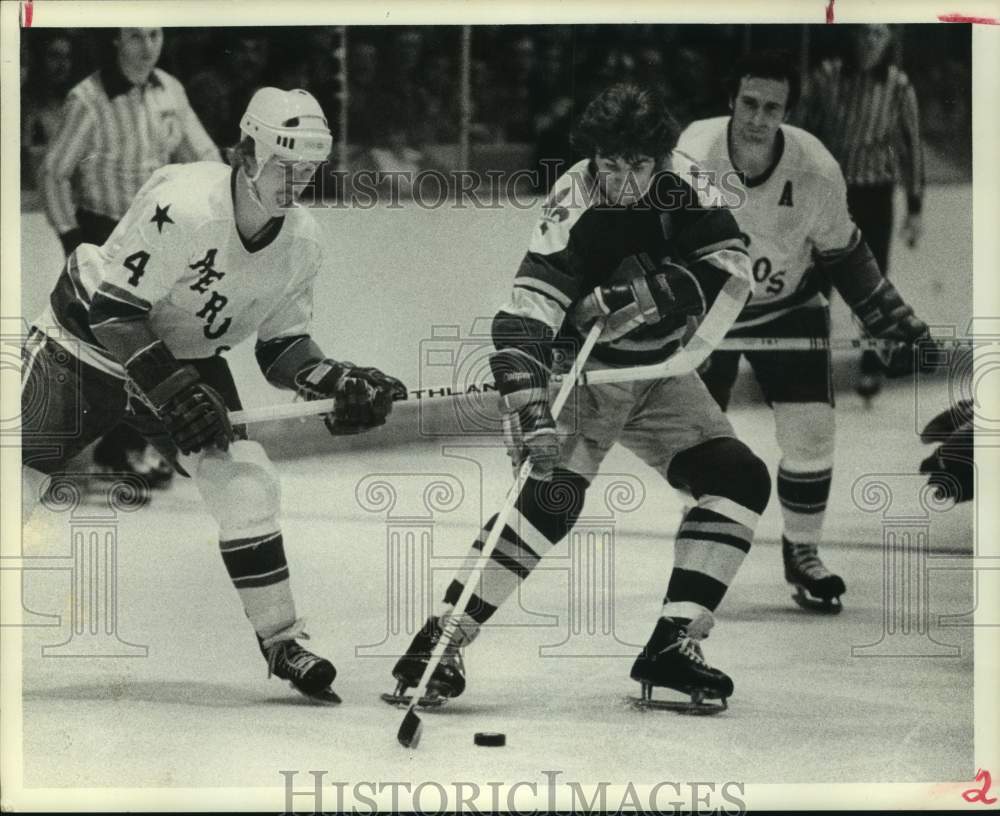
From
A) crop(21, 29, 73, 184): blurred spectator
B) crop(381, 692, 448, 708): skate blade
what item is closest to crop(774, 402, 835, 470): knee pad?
crop(381, 692, 448, 708): skate blade

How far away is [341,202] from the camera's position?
4.09m

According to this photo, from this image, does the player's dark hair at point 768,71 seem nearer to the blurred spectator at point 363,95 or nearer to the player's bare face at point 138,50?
the blurred spectator at point 363,95

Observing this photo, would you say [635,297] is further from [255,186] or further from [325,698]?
[325,698]

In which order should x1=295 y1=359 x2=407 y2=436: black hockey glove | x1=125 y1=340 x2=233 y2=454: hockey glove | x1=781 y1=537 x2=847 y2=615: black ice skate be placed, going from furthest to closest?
x1=781 y1=537 x2=847 y2=615: black ice skate
x1=295 y1=359 x2=407 y2=436: black hockey glove
x1=125 y1=340 x2=233 y2=454: hockey glove

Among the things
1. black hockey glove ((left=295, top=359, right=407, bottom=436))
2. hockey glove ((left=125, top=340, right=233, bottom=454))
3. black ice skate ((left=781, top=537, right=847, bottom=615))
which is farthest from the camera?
black ice skate ((left=781, top=537, right=847, bottom=615))

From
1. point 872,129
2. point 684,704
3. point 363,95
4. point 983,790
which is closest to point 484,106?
point 363,95

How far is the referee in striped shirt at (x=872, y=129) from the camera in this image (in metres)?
4.09

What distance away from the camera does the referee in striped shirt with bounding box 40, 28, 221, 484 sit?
4.08 m

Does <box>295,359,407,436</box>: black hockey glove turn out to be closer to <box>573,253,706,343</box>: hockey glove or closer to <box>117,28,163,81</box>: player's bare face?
<box>573,253,706,343</box>: hockey glove

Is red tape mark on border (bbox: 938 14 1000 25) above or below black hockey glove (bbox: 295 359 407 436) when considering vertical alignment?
above

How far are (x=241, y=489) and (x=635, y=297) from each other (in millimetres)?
1095

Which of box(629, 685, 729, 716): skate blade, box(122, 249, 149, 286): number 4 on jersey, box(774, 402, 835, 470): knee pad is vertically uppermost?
box(122, 249, 149, 286): number 4 on jersey

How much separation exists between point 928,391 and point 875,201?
1.66 feet

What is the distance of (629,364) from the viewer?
4.09m
